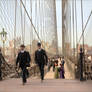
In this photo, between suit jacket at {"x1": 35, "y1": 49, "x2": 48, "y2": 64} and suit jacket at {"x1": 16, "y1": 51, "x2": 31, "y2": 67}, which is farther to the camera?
suit jacket at {"x1": 35, "y1": 49, "x2": 48, "y2": 64}

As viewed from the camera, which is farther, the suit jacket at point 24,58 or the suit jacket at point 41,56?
the suit jacket at point 41,56

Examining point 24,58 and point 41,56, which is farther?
point 41,56

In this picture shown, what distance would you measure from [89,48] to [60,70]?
5.79 feet

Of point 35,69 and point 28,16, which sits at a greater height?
point 28,16

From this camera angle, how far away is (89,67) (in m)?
7.05

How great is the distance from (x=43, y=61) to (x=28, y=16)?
294 inches

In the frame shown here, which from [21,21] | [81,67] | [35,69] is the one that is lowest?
[35,69]

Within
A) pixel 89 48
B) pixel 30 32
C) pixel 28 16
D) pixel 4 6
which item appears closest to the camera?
pixel 89 48

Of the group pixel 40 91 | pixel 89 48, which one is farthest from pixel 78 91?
pixel 89 48

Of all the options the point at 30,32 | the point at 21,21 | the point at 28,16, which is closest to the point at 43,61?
the point at 21,21

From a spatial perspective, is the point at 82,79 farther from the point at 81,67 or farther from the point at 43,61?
the point at 43,61

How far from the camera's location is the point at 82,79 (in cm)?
636

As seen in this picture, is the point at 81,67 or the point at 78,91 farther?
the point at 81,67

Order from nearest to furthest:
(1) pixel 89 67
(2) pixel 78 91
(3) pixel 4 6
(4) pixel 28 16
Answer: (2) pixel 78 91 → (1) pixel 89 67 → (3) pixel 4 6 → (4) pixel 28 16
